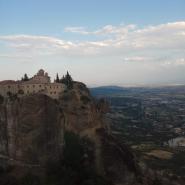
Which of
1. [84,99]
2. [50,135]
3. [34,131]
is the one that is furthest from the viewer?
[84,99]

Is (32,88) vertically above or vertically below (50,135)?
above

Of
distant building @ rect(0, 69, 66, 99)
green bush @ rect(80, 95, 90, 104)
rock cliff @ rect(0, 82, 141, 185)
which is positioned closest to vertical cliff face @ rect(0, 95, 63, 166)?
rock cliff @ rect(0, 82, 141, 185)

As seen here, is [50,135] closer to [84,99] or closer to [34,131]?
[34,131]

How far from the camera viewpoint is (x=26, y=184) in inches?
2354

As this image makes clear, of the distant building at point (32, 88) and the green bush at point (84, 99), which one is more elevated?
the distant building at point (32, 88)

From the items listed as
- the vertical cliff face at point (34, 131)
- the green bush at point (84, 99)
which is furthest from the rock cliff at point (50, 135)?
the green bush at point (84, 99)

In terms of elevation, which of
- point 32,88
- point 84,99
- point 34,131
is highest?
point 32,88

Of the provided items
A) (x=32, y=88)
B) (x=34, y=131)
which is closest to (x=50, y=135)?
(x=34, y=131)

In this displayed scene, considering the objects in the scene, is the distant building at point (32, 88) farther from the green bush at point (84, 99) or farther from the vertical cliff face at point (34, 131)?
the vertical cliff face at point (34, 131)

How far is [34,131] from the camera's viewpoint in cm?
6406

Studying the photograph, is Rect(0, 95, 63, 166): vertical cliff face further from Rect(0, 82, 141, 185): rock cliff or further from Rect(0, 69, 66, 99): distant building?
Rect(0, 69, 66, 99): distant building

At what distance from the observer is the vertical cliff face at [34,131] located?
63.9m

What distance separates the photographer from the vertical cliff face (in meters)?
63.9

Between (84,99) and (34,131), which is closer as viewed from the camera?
(34,131)
